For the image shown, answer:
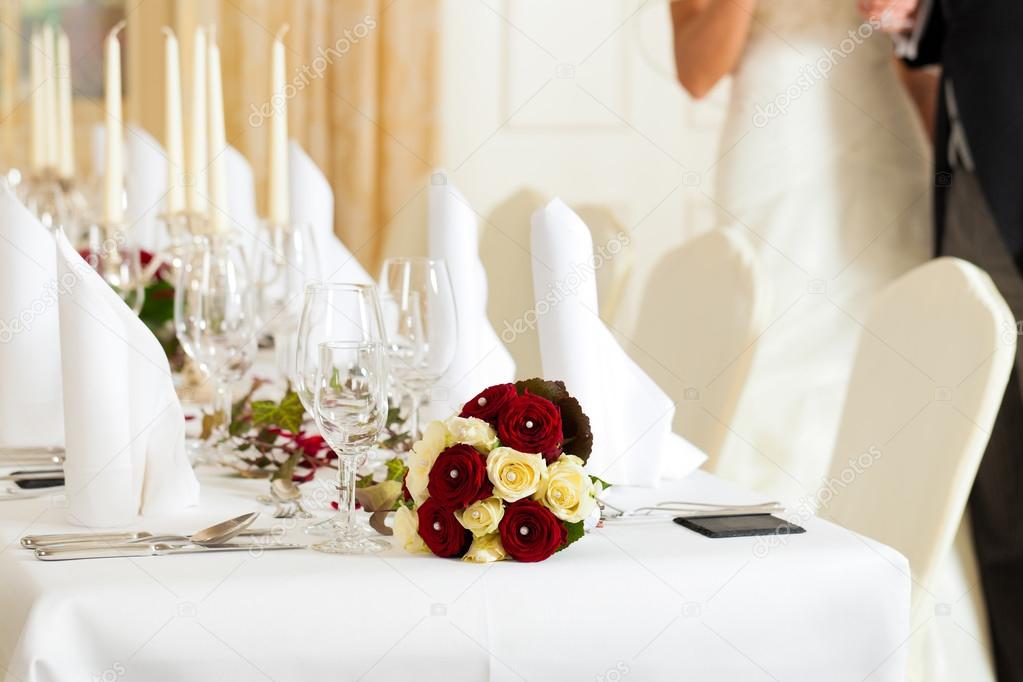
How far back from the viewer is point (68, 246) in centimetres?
115

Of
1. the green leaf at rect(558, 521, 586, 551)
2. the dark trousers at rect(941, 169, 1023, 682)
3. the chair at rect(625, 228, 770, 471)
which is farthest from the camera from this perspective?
the chair at rect(625, 228, 770, 471)

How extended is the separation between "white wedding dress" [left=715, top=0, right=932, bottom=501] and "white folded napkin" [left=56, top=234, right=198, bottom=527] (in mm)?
1657

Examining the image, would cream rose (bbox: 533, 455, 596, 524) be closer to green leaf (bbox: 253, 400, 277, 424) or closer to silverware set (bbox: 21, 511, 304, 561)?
silverware set (bbox: 21, 511, 304, 561)

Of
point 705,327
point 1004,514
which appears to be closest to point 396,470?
point 705,327

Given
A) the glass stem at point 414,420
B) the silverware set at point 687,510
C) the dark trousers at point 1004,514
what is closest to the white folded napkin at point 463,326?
the glass stem at point 414,420

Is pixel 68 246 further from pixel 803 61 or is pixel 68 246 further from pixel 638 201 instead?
pixel 638 201

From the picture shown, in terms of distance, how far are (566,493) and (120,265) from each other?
3.62 feet

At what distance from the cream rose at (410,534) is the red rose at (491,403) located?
0.33 ft

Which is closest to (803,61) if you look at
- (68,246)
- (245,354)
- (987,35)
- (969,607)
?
(987,35)

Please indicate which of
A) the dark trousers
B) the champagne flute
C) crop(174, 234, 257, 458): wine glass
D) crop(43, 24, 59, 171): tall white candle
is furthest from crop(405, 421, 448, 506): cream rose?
crop(43, 24, 59, 171): tall white candle

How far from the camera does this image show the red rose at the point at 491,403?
3.48ft

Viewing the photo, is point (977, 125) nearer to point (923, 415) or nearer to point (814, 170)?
point (814, 170)

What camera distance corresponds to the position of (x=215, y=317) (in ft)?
4.73

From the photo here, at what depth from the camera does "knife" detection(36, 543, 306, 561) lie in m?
1.03
